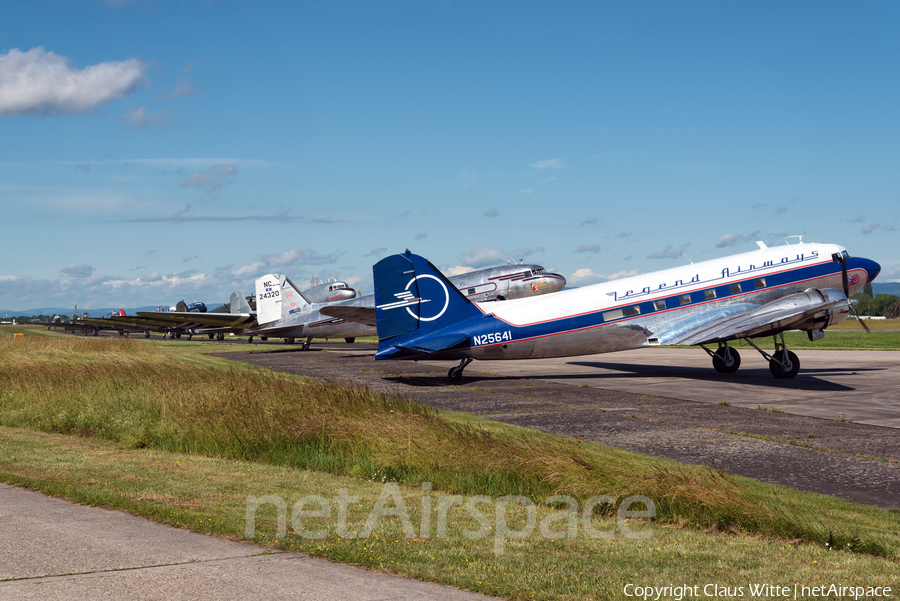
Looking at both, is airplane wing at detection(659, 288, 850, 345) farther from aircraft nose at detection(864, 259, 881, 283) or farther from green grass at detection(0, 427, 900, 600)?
green grass at detection(0, 427, 900, 600)

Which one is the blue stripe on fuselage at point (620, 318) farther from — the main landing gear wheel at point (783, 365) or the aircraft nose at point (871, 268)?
the main landing gear wheel at point (783, 365)

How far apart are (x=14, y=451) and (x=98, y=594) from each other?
9092 mm

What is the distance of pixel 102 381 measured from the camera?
2066 centimetres

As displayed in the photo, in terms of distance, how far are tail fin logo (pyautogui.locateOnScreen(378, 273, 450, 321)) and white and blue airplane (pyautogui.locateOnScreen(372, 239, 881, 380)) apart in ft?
0.12

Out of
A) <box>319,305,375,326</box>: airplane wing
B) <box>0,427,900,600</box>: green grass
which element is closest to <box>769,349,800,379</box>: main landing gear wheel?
<box>0,427,900,600</box>: green grass

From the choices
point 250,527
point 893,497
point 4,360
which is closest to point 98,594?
point 250,527

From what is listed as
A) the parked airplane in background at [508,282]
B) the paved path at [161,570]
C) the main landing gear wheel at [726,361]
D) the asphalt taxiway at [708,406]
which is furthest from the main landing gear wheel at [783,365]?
the paved path at [161,570]

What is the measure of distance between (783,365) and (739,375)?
7.31 feet

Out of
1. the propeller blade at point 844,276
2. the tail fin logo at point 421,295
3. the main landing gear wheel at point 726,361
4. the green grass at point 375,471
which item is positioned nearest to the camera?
the green grass at point 375,471

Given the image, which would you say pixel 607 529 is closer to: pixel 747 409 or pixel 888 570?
pixel 888 570

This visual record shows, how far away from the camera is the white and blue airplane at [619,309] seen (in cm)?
2602

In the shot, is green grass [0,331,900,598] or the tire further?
the tire

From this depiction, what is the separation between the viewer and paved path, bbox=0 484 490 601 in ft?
17.8

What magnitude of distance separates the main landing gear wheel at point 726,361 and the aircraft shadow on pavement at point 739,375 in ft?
0.89
